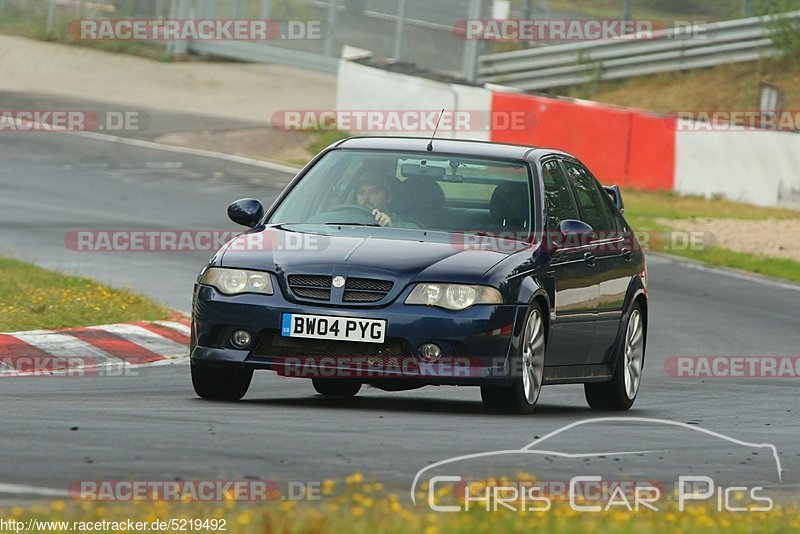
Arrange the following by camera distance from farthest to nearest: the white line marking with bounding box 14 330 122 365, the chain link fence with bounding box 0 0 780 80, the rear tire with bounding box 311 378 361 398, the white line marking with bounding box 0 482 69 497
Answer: the chain link fence with bounding box 0 0 780 80 < the white line marking with bounding box 14 330 122 365 < the rear tire with bounding box 311 378 361 398 < the white line marking with bounding box 0 482 69 497

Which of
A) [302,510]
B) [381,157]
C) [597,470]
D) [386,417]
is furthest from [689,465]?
[381,157]

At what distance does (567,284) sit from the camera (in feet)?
33.8

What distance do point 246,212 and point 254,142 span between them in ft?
65.1

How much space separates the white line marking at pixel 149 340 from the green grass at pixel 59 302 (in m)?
0.19

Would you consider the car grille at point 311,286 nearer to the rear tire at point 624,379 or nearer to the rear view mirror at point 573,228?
the rear view mirror at point 573,228

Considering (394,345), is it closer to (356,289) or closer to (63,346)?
(356,289)

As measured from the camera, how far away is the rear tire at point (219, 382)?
9.73 meters

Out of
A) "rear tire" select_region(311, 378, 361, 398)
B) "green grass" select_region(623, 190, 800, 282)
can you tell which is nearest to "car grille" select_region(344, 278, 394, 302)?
"rear tire" select_region(311, 378, 361, 398)

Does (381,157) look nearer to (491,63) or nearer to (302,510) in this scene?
(302,510)

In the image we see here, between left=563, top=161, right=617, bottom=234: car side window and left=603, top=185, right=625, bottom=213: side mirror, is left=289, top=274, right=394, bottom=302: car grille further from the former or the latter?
left=603, top=185, right=625, bottom=213: side mirror

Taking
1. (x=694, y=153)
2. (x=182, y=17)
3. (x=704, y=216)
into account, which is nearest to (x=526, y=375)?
(x=704, y=216)

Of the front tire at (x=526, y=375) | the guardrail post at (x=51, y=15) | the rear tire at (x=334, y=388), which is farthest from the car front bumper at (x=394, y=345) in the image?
the guardrail post at (x=51, y=15)

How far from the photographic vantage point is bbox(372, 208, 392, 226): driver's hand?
10125 millimetres

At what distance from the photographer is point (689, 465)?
26.1ft
